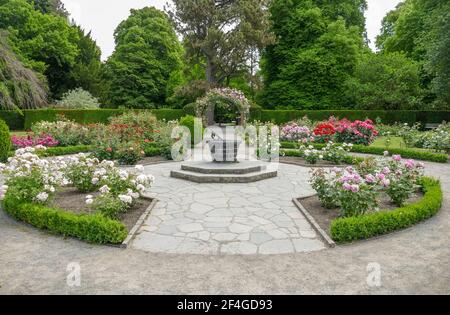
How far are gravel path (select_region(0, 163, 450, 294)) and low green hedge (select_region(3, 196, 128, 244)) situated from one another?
142 mm

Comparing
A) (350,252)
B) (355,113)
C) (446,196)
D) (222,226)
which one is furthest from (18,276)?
(355,113)

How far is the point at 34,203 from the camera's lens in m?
6.04

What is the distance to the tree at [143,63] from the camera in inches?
1328

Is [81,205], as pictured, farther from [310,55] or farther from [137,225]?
[310,55]

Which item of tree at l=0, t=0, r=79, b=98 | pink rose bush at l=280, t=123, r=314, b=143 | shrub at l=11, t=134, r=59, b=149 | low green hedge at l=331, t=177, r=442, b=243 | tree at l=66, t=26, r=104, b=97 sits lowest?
low green hedge at l=331, t=177, r=442, b=243

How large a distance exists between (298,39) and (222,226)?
1146 inches

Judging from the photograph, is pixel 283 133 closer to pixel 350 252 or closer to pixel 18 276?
pixel 350 252

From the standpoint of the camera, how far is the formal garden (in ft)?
17.7

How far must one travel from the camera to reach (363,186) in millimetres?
5715

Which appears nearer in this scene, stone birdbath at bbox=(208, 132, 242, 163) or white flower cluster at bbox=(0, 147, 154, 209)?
white flower cluster at bbox=(0, 147, 154, 209)

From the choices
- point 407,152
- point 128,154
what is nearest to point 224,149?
point 128,154

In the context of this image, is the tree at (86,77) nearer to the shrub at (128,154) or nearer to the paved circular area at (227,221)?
the shrub at (128,154)

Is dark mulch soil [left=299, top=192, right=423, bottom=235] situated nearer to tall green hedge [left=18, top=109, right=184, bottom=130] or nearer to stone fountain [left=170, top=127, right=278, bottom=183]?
stone fountain [left=170, top=127, right=278, bottom=183]

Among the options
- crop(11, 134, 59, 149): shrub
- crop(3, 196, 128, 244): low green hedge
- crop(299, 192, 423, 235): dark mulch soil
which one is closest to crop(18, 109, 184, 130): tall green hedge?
crop(11, 134, 59, 149): shrub
